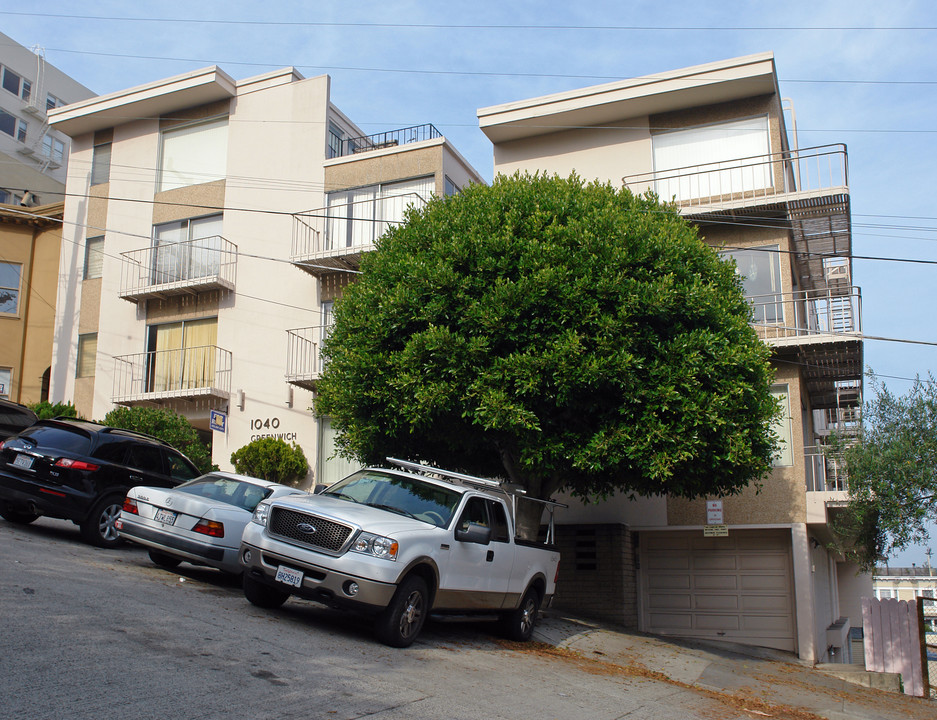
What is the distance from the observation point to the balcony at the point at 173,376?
2270cm

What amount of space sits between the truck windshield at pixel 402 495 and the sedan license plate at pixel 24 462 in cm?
431

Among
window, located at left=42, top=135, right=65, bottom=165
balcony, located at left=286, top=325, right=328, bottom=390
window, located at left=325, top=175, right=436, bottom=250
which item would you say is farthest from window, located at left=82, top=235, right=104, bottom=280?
window, located at left=42, top=135, right=65, bottom=165

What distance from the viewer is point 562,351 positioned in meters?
12.2

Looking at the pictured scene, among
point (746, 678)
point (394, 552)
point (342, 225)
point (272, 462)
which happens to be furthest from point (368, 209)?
point (394, 552)

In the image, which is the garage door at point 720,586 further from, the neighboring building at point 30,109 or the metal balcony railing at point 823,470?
the neighboring building at point 30,109

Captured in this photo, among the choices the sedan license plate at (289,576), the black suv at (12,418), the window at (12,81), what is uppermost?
the window at (12,81)

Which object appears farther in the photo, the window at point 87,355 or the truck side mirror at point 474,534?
the window at point 87,355

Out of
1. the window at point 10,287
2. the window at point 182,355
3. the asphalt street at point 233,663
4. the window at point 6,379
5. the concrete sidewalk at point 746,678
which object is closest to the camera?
the asphalt street at point 233,663

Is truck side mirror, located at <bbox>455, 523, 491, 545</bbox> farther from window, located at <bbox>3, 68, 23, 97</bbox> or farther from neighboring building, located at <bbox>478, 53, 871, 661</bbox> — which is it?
window, located at <bbox>3, 68, 23, 97</bbox>

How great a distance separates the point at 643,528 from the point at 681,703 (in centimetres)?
984

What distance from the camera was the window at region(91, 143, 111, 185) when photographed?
1031 inches

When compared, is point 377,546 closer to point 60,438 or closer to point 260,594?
point 260,594

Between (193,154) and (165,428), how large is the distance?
355 inches

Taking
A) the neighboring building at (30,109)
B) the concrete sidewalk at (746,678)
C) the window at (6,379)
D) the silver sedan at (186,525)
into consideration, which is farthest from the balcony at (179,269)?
the neighboring building at (30,109)
